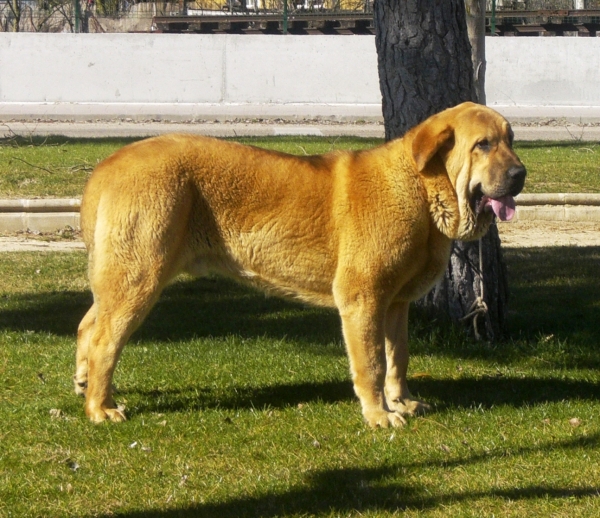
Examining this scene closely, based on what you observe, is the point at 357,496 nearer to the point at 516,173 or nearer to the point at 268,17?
the point at 516,173

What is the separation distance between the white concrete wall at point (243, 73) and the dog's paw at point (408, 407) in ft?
56.2

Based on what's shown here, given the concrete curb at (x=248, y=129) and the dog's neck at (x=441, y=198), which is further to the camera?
the concrete curb at (x=248, y=129)

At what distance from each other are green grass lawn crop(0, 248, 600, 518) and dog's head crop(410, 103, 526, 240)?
4.18ft

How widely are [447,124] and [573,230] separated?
271 inches

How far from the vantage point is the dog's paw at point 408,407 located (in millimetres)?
5821

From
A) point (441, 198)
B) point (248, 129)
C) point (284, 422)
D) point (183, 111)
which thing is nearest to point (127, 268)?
point (284, 422)

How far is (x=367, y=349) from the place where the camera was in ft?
17.9

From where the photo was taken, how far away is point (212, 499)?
4.59 m

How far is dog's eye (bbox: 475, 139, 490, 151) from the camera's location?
5.27m

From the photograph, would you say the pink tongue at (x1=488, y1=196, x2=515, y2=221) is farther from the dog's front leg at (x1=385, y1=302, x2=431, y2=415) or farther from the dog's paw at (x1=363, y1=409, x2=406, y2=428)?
the dog's paw at (x1=363, y1=409, x2=406, y2=428)

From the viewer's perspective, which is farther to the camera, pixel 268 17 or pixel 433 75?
pixel 268 17

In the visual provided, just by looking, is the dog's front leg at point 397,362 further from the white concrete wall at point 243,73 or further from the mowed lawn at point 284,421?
the white concrete wall at point 243,73

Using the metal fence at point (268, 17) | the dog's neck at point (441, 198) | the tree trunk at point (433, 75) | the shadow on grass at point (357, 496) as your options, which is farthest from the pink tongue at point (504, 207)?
the metal fence at point (268, 17)

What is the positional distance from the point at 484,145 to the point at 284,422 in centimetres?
197
